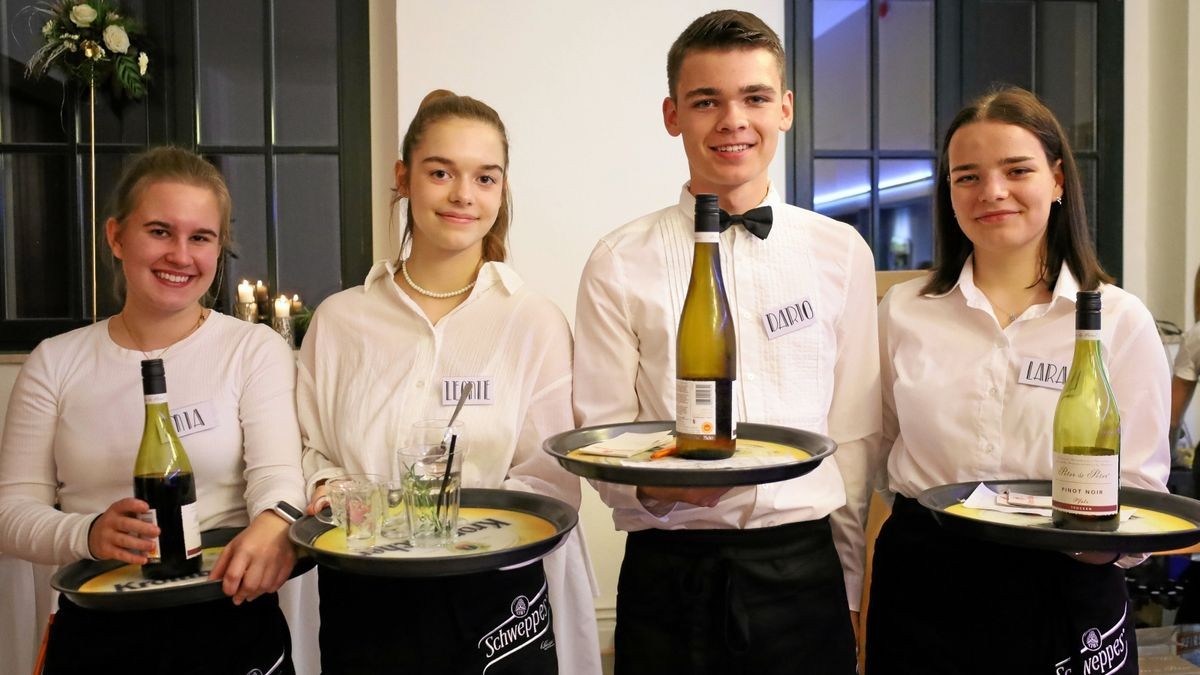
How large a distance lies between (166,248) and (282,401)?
1.20 ft

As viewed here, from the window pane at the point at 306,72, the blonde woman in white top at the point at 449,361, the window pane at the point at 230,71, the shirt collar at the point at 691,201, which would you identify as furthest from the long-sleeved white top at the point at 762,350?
the window pane at the point at 230,71

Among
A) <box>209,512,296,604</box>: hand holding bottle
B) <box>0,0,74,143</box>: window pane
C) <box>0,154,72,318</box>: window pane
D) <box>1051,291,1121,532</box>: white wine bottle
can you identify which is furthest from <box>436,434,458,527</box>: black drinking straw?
<box>0,0,74,143</box>: window pane

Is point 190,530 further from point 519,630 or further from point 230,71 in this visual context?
point 230,71

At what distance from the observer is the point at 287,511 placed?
57.3 inches

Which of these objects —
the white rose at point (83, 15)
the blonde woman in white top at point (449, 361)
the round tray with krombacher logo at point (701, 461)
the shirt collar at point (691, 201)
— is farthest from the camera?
the white rose at point (83, 15)

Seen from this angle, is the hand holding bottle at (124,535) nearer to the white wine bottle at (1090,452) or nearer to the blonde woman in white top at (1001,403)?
the blonde woman in white top at (1001,403)

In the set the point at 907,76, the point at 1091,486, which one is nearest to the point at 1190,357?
the point at 907,76

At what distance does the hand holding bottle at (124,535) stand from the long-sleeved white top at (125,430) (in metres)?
0.18

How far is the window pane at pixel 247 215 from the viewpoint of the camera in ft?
13.5

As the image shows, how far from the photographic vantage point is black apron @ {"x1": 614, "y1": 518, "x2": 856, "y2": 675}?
1.48 metres

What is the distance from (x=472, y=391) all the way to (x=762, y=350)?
55 centimetres

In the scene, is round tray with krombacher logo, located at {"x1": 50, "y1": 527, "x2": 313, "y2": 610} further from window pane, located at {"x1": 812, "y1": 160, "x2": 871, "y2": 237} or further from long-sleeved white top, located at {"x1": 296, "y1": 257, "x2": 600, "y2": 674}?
window pane, located at {"x1": 812, "y1": 160, "x2": 871, "y2": 237}

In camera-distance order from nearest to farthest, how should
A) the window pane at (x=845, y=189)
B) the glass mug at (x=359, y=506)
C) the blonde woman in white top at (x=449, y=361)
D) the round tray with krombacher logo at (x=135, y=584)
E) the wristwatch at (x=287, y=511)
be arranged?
the round tray with krombacher logo at (x=135, y=584) → the glass mug at (x=359, y=506) → the wristwatch at (x=287, y=511) → the blonde woman in white top at (x=449, y=361) → the window pane at (x=845, y=189)

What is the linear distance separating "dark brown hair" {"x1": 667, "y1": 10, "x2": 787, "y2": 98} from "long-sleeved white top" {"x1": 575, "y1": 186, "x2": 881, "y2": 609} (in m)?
0.27
